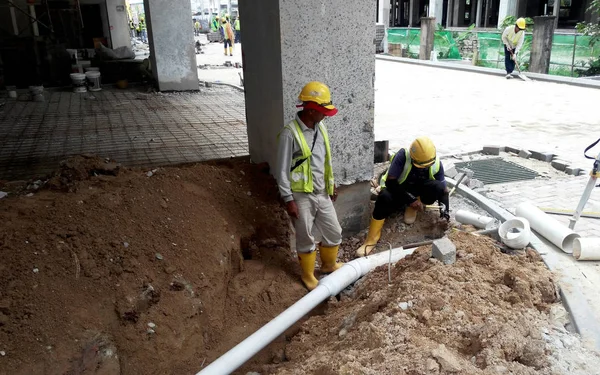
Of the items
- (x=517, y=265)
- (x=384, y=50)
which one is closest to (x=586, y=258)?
(x=517, y=265)

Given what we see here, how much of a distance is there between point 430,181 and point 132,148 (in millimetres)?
4493

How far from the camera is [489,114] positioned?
34.6 ft

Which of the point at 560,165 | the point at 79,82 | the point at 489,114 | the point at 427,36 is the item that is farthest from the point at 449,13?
the point at 560,165

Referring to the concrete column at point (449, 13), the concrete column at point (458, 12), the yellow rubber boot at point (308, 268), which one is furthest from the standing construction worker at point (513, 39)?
the concrete column at point (449, 13)

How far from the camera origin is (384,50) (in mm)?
26797

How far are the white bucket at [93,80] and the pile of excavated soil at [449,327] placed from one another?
11314 millimetres

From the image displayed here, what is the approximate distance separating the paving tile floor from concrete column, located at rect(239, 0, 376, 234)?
203 centimetres

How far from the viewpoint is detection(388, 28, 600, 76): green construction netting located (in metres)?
15.6

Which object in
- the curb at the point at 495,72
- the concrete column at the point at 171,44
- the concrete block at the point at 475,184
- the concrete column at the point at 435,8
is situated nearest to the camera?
the concrete block at the point at 475,184

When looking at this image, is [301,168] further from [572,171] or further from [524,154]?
[524,154]

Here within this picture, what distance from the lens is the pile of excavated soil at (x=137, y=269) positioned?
10.7 ft

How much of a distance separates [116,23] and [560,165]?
1856cm

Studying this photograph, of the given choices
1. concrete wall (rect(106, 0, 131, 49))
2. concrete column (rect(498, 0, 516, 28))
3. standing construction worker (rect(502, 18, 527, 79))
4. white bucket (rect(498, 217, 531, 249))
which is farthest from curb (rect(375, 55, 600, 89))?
concrete wall (rect(106, 0, 131, 49))

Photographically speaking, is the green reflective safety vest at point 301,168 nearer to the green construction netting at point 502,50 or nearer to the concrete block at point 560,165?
the concrete block at point 560,165
